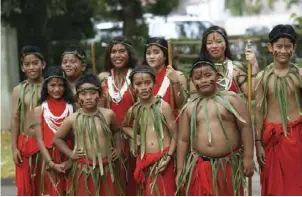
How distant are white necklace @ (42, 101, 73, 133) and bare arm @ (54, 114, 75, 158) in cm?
22

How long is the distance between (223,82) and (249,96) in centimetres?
28

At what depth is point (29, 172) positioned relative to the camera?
6188 mm

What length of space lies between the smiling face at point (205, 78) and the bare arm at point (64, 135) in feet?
3.91

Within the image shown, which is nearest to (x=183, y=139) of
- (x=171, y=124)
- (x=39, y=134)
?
(x=171, y=124)

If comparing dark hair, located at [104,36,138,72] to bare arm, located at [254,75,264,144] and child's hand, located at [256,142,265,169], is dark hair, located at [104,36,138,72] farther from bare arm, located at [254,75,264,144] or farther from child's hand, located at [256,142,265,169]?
child's hand, located at [256,142,265,169]

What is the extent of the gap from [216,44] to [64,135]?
155 centimetres

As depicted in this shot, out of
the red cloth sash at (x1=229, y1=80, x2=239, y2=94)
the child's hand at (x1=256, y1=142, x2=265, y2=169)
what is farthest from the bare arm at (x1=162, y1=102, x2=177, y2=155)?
the child's hand at (x1=256, y1=142, x2=265, y2=169)

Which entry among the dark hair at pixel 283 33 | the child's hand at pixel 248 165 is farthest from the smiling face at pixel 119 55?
the child's hand at pixel 248 165

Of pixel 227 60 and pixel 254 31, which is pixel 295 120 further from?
pixel 254 31

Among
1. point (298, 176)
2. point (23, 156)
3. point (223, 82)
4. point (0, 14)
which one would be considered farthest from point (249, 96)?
point (0, 14)

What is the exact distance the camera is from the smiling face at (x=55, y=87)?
580cm

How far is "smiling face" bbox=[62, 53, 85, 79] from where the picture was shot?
243 inches

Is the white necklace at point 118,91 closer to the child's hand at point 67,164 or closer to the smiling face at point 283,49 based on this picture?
the child's hand at point 67,164

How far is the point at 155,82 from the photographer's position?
5711mm
